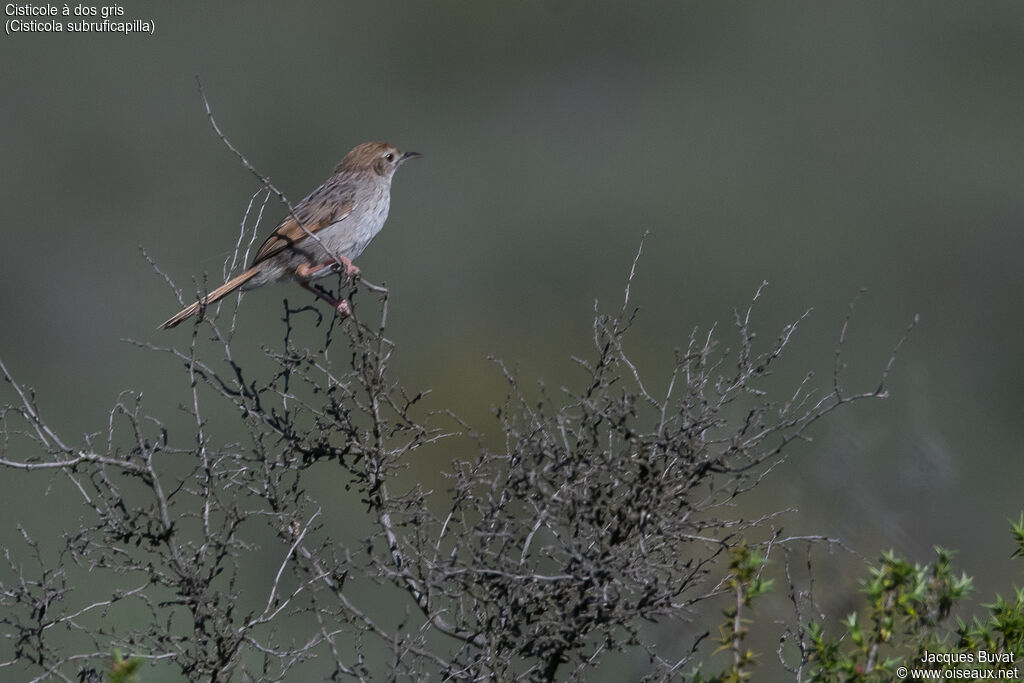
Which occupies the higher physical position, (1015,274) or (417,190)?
A: (417,190)

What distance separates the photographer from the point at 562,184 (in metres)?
28.9

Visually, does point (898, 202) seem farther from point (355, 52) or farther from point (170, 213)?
point (355, 52)

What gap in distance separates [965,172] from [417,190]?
12032mm

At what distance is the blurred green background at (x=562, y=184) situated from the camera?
20.4 meters

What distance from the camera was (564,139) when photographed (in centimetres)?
3219

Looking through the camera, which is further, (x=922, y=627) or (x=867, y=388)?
(x=867, y=388)

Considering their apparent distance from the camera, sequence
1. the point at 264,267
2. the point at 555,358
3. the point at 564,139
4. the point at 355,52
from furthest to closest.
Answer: the point at 355,52
the point at 564,139
the point at 555,358
the point at 264,267

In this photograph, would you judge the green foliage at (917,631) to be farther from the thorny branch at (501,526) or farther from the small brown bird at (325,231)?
the small brown bird at (325,231)

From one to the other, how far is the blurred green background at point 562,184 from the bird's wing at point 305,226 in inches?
168

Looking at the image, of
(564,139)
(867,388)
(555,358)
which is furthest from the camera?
(564,139)

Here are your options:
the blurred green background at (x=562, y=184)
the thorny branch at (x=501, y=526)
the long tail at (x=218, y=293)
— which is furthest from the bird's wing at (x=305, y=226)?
the blurred green background at (x=562, y=184)

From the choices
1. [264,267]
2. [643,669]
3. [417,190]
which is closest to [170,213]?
[417,190]

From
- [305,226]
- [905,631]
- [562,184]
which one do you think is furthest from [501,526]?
[562,184]

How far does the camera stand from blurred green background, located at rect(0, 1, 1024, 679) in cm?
2036
